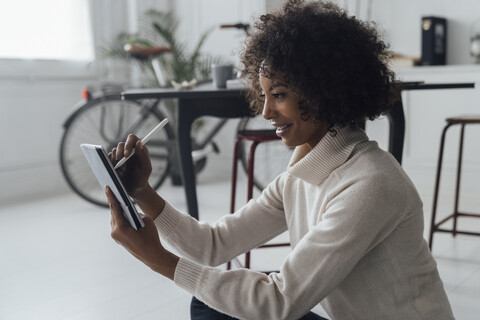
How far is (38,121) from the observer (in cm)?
390

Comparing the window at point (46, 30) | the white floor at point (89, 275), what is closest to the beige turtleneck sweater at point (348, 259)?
the white floor at point (89, 275)

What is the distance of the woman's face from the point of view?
100 centimetres

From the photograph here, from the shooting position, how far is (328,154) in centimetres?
100

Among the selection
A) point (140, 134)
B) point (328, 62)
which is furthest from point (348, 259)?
point (140, 134)

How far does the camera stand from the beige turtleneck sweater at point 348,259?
90cm

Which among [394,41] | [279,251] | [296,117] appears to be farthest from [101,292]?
[394,41]

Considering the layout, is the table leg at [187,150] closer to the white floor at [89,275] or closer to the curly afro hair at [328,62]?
the white floor at [89,275]

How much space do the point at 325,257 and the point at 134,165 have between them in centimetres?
42

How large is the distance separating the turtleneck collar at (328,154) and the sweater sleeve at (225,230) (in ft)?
0.64

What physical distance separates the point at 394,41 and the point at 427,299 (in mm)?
3177

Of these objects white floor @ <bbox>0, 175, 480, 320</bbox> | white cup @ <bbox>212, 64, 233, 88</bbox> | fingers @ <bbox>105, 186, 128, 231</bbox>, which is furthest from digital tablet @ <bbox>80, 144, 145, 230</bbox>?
white cup @ <bbox>212, 64, 233, 88</bbox>

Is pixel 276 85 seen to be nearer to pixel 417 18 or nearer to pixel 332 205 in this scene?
pixel 332 205

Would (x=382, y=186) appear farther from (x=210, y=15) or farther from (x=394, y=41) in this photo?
(x=210, y=15)

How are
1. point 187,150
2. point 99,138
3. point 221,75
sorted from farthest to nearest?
point 99,138 < point 221,75 < point 187,150
